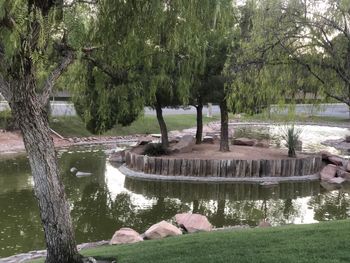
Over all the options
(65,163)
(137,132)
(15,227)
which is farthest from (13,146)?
(15,227)

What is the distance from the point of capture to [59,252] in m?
5.94

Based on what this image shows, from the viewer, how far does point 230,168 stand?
16750 millimetres

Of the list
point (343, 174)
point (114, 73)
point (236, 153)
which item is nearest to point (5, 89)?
point (114, 73)

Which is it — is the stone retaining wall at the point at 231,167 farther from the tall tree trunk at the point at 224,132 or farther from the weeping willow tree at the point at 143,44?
the weeping willow tree at the point at 143,44

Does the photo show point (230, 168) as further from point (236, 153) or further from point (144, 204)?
point (144, 204)

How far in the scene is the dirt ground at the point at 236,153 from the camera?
1784cm

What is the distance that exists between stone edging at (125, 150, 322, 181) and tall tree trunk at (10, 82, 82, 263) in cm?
1093

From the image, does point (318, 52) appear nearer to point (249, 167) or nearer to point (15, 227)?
point (15, 227)

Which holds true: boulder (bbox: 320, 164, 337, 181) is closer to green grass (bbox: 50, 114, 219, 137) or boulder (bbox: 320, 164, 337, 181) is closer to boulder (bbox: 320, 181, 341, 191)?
boulder (bbox: 320, 181, 341, 191)

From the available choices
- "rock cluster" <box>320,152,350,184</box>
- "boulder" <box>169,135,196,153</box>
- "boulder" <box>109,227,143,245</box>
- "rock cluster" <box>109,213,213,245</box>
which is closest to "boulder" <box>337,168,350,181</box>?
"rock cluster" <box>320,152,350,184</box>

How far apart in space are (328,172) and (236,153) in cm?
341

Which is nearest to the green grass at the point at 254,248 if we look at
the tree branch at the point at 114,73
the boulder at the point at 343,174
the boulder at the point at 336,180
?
the tree branch at the point at 114,73

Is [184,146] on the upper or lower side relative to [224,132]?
lower

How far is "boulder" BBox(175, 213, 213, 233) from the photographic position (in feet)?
33.3
